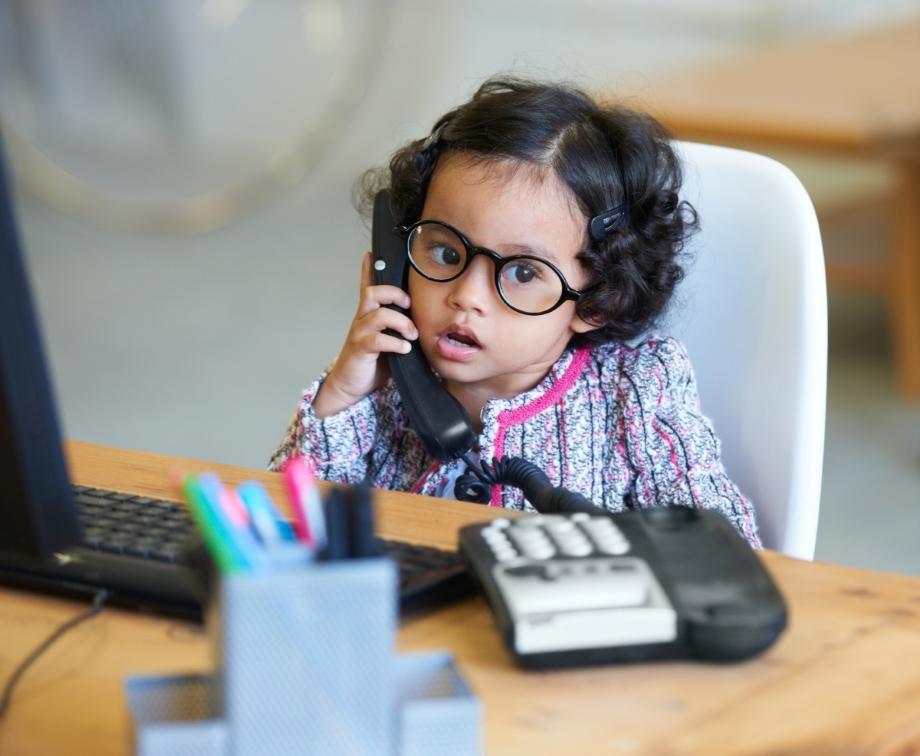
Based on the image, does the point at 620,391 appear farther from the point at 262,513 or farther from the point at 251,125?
the point at 251,125

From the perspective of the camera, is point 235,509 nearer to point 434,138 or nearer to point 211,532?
point 211,532

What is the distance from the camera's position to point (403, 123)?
15.0 ft

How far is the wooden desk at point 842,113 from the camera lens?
2.86 meters

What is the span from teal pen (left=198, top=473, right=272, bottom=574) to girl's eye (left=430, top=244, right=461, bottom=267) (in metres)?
0.65

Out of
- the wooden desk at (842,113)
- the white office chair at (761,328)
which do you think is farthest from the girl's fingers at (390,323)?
the wooden desk at (842,113)

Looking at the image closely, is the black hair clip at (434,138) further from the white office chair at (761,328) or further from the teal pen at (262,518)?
the teal pen at (262,518)

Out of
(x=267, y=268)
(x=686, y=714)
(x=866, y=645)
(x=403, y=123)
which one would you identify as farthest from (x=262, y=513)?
(x=403, y=123)

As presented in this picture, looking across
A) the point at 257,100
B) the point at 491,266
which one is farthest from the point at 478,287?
the point at 257,100

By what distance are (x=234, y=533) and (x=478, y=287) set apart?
643 mm

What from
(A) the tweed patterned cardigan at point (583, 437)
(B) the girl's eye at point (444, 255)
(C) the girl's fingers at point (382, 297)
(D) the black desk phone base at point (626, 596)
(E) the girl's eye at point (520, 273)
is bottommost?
(A) the tweed patterned cardigan at point (583, 437)

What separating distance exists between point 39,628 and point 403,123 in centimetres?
394

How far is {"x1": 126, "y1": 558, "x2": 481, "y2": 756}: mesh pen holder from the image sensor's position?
1.78 ft

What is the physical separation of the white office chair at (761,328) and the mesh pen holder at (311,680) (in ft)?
1.99

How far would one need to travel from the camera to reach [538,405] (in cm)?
125
